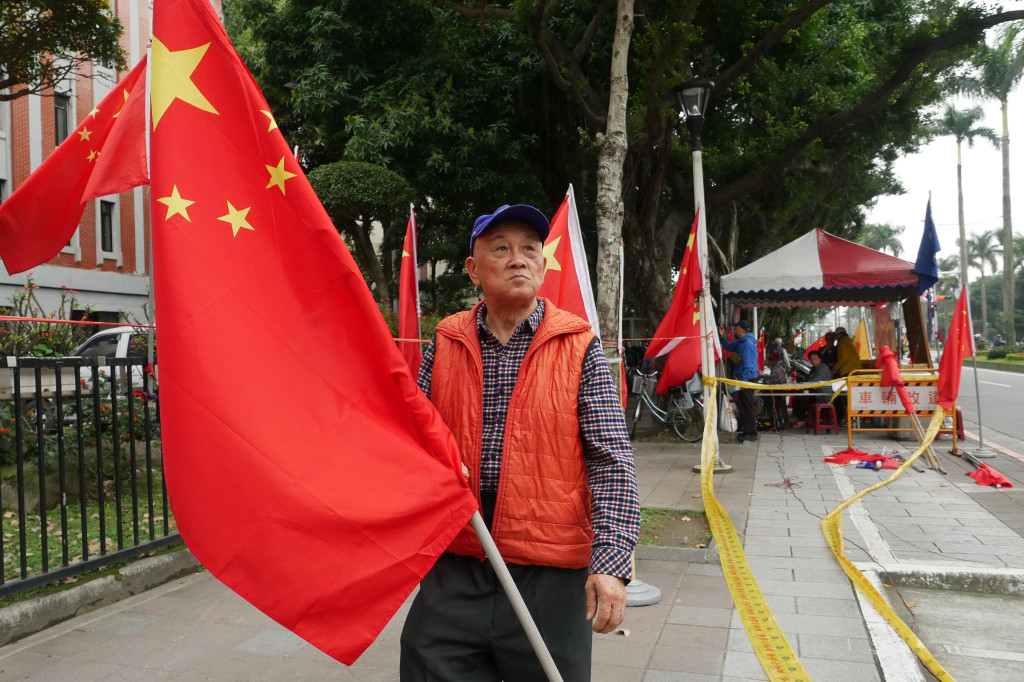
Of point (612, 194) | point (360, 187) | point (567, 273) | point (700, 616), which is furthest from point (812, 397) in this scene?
point (700, 616)

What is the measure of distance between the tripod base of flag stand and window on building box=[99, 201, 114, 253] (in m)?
25.1

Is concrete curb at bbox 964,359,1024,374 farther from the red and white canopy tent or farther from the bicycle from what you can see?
the bicycle

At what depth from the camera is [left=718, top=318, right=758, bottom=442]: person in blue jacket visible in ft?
39.6

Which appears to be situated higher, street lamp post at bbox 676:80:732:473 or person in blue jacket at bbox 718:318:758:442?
street lamp post at bbox 676:80:732:473

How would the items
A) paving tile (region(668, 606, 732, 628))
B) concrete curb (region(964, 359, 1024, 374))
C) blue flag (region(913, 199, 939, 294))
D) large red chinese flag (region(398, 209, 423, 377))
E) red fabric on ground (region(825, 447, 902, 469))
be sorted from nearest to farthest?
paving tile (region(668, 606, 732, 628)), large red chinese flag (region(398, 209, 423, 377)), red fabric on ground (region(825, 447, 902, 469)), blue flag (region(913, 199, 939, 294)), concrete curb (region(964, 359, 1024, 374))

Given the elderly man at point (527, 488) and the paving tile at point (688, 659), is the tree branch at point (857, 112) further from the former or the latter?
the elderly man at point (527, 488)

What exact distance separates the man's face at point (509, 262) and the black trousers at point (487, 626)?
744mm

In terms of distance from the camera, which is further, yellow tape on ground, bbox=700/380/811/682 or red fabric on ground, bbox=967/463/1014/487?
red fabric on ground, bbox=967/463/1014/487

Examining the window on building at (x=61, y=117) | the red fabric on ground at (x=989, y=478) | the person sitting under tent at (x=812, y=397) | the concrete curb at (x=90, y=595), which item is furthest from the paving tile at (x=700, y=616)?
the window on building at (x=61, y=117)

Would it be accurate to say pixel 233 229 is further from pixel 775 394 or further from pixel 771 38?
pixel 775 394

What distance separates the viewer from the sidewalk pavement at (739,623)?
378 centimetres

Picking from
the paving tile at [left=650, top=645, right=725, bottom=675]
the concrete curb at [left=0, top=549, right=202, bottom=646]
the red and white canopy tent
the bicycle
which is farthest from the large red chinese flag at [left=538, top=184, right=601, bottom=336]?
the red and white canopy tent

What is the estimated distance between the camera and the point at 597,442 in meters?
2.20

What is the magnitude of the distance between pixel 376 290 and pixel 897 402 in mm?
10929
